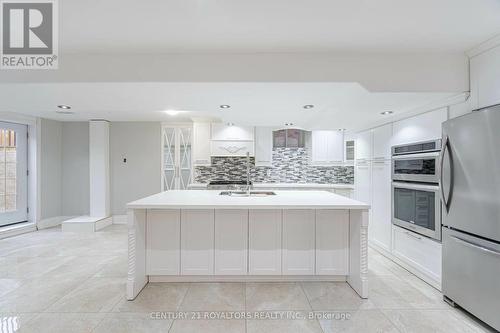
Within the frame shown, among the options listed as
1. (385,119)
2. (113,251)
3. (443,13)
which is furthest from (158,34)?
(113,251)

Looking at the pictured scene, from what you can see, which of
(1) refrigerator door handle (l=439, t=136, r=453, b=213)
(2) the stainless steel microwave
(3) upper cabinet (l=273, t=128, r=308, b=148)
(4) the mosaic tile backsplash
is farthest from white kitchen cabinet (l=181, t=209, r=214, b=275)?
(3) upper cabinet (l=273, t=128, r=308, b=148)

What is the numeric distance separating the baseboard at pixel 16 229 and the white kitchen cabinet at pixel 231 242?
439cm

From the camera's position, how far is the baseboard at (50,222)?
509cm

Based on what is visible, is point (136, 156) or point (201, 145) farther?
point (136, 156)

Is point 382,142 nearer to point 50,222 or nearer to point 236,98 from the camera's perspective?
point 236,98

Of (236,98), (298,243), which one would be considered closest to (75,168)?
(236,98)

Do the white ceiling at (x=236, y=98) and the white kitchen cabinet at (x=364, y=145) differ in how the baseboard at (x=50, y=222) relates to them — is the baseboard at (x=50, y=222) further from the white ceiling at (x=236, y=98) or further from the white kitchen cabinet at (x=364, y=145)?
the white kitchen cabinet at (x=364, y=145)

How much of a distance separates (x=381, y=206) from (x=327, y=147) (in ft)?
6.35

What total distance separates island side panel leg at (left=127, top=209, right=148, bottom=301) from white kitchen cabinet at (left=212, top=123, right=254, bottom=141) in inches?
115

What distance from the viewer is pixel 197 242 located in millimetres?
2670

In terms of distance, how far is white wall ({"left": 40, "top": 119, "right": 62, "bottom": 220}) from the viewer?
202 inches

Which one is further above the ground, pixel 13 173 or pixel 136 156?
pixel 136 156

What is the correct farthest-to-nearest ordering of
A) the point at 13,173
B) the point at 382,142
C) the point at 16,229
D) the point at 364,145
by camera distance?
the point at 13,173 < the point at 16,229 < the point at 364,145 < the point at 382,142

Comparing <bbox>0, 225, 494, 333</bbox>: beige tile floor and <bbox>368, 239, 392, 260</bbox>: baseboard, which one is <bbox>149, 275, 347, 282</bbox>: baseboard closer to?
<bbox>0, 225, 494, 333</bbox>: beige tile floor
